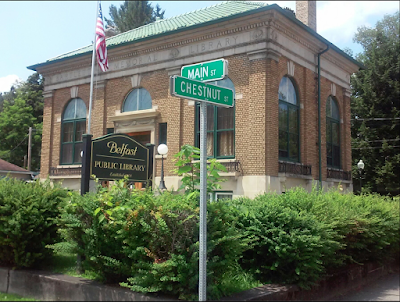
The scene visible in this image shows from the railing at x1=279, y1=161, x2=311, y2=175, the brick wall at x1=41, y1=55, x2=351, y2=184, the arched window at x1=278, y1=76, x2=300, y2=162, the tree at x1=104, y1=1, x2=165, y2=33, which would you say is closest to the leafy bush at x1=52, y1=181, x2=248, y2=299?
the brick wall at x1=41, y1=55, x2=351, y2=184

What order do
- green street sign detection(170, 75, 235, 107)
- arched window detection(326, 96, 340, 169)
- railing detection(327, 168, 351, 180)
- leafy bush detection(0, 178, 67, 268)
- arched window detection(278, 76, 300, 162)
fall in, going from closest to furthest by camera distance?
green street sign detection(170, 75, 235, 107) → leafy bush detection(0, 178, 67, 268) → arched window detection(278, 76, 300, 162) → railing detection(327, 168, 351, 180) → arched window detection(326, 96, 340, 169)

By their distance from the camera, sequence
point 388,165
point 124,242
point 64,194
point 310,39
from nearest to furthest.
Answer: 1. point 124,242
2. point 64,194
3. point 310,39
4. point 388,165

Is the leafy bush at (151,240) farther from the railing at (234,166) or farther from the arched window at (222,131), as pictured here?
the arched window at (222,131)

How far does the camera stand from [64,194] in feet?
29.7

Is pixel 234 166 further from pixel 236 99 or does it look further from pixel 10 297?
pixel 10 297

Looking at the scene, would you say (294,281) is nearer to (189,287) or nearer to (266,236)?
(266,236)

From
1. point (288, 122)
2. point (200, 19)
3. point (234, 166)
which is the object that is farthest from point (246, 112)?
point (200, 19)

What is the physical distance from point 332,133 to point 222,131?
23.9 ft

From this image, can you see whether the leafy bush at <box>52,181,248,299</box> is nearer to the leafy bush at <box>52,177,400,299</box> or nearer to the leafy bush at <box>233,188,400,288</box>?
the leafy bush at <box>52,177,400,299</box>

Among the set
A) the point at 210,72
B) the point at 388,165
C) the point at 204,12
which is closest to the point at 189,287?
the point at 210,72

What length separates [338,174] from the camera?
22.3 meters

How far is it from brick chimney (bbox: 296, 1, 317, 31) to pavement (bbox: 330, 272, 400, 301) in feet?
50.9

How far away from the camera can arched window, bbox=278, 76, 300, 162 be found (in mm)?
18734

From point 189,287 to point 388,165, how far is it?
30.8 meters
